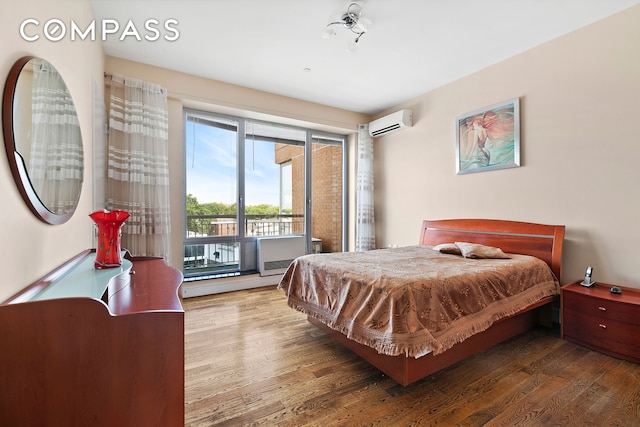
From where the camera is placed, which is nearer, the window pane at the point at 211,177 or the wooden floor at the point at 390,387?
the wooden floor at the point at 390,387

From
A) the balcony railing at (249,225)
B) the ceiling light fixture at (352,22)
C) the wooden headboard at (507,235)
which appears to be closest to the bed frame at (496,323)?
the wooden headboard at (507,235)

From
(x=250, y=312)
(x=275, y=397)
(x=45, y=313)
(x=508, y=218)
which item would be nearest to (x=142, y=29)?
(x=45, y=313)

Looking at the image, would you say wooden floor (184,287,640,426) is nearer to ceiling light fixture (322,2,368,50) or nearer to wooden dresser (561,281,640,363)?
wooden dresser (561,281,640,363)

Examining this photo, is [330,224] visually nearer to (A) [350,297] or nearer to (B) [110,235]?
(A) [350,297]

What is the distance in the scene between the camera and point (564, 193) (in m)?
2.63

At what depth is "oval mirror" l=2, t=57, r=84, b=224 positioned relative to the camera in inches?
40.4

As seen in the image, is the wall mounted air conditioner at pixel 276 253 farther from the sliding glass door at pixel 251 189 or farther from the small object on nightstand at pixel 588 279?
the small object on nightstand at pixel 588 279

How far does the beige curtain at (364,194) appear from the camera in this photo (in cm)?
463

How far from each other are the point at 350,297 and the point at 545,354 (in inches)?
63.5

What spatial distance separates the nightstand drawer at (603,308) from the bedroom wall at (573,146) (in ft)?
1.40

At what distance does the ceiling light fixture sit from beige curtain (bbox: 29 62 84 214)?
1920mm

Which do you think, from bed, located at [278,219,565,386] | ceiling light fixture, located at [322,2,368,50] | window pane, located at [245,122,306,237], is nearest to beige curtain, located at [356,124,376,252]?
window pane, located at [245,122,306,237]

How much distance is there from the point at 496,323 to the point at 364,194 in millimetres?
2823

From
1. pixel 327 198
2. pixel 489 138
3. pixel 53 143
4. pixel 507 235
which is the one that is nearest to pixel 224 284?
pixel 327 198
